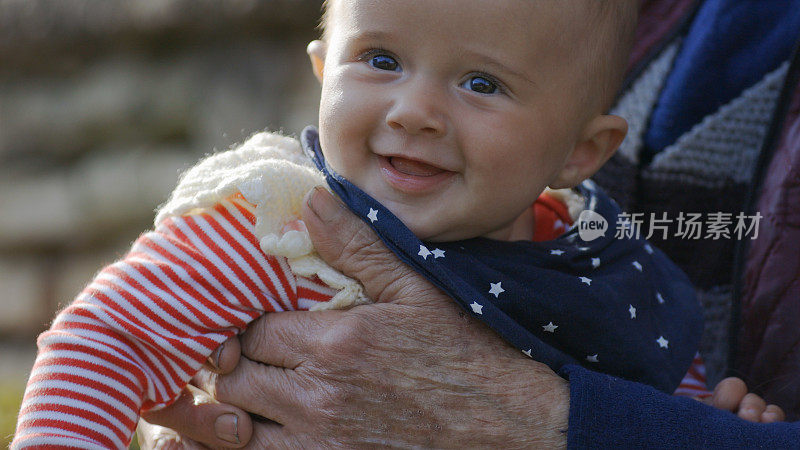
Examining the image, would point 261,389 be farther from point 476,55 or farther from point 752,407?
point 752,407

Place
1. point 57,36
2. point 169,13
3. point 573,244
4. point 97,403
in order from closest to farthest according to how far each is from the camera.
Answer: point 97,403 → point 573,244 → point 169,13 → point 57,36

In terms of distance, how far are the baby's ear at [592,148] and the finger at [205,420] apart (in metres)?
0.66

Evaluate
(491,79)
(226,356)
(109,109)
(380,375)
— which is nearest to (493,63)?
(491,79)

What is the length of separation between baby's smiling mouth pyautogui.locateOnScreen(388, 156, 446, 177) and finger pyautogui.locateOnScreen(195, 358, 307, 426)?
1.20ft

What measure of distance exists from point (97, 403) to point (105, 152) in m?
3.45

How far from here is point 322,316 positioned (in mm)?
1269

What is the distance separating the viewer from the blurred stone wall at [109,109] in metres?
3.68

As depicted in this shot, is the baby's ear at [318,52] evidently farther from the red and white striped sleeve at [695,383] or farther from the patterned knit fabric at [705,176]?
the red and white striped sleeve at [695,383]

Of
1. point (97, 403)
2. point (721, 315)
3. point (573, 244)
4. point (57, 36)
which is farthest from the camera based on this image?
point (57, 36)

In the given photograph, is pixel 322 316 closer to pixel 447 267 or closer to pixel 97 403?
pixel 447 267

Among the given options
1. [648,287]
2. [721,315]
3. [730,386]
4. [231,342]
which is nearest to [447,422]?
[231,342]

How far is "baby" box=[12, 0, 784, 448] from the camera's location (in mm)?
1138
